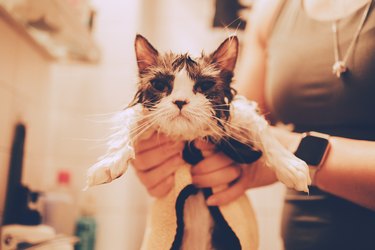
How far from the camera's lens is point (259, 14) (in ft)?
2.50

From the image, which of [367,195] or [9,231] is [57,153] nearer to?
[9,231]

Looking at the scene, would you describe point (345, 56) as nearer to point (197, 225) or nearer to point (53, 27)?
point (197, 225)

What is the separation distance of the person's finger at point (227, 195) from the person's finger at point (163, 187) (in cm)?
6

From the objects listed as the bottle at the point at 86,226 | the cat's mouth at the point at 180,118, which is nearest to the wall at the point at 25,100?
the bottle at the point at 86,226

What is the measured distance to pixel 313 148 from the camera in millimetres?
467

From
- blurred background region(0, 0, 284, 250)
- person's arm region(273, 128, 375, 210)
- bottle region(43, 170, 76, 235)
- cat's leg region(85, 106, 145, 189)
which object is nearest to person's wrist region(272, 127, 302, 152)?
person's arm region(273, 128, 375, 210)

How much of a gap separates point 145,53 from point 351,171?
34cm

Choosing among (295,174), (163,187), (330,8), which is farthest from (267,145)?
(330,8)

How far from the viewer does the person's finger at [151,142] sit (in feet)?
1.62

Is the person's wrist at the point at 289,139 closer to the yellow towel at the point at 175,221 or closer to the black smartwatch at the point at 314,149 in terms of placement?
the black smartwatch at the point at 314,149

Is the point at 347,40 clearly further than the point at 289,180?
Yes

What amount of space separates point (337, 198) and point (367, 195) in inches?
4.4

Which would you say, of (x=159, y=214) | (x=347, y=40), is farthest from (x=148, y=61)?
(x=347, y=40)

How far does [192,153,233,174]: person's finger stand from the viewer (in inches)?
19.5
